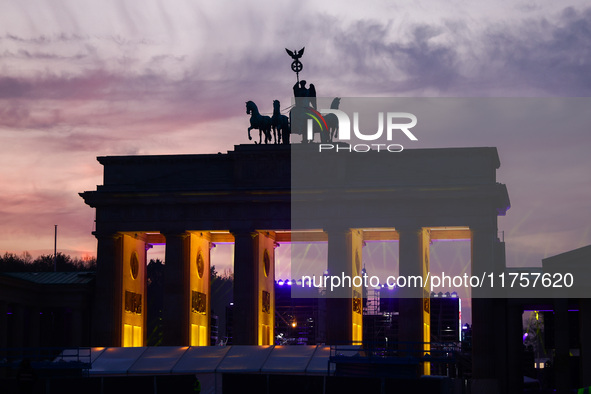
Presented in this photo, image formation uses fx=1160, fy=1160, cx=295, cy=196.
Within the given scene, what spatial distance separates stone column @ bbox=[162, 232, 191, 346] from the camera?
89.2m

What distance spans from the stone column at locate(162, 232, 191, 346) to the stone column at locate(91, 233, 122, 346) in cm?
374

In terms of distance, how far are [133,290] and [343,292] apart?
1760cm

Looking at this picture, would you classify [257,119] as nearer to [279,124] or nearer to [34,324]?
[279,124]

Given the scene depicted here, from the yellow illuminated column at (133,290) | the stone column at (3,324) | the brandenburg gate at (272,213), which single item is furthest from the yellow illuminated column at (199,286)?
the stone column at (3,324)

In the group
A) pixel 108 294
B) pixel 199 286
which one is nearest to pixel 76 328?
pixel 108 294

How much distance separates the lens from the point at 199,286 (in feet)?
311

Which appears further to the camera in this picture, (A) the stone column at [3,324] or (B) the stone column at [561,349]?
(A) the stone column at [3,324]

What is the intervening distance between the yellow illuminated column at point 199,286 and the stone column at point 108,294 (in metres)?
5.57

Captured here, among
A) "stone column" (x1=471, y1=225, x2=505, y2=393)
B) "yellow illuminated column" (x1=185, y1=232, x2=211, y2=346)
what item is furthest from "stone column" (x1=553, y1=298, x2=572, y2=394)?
"yellow illuminated column" (x1=185, y1=232, x2=211, y2=346)

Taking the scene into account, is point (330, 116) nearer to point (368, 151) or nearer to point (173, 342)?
point (368, 151)

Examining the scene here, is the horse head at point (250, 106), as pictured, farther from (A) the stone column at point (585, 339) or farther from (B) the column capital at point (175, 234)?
(A) the stone column at point (585, 339)

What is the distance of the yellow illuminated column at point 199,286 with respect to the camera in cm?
9194

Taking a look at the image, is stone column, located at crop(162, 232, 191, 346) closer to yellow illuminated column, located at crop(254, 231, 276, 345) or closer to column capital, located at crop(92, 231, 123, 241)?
column capital, located at crop(92, 231, 123, 241)

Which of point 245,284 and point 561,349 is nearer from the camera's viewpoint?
point 561,349
